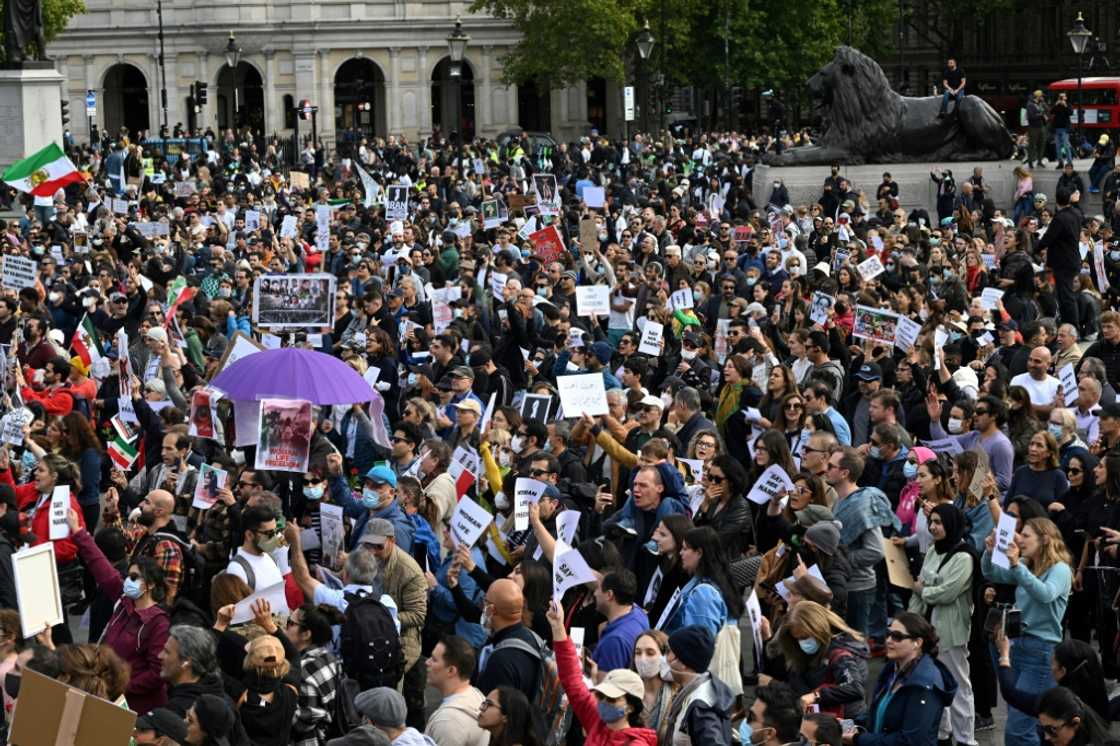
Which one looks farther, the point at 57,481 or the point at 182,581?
the point at 57,481

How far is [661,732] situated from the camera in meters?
8.88

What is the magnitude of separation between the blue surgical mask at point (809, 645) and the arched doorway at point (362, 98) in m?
80.1

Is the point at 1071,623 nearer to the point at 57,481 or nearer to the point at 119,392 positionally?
the point at 57,481

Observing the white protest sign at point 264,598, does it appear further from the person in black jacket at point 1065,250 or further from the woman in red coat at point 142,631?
the person in black jacket at point 1065,250

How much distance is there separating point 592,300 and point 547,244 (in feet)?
15.2

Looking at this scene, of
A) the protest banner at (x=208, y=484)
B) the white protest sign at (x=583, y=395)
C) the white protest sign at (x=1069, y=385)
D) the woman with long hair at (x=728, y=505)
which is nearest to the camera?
the woman with long hair at (x=728, y=505)

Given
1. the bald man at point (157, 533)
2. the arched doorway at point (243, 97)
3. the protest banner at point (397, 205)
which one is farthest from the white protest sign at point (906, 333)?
the arched doorway at point (243, 97)

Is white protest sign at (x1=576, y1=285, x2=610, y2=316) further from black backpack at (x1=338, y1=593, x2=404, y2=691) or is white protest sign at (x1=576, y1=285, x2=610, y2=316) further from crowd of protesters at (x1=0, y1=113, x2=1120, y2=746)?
black backpack at (x1=338, y1=593, x2=404, y2=691)

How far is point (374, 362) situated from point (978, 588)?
7.27 m

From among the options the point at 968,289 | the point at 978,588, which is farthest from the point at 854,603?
the point at 968,289

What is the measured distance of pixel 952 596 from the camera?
10797 mm

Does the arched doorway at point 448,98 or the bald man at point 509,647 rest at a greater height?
the arched doorway at point 448,98

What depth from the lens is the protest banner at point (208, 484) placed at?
12711mm

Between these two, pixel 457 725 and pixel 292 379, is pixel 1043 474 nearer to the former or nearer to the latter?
pixel 292 379
